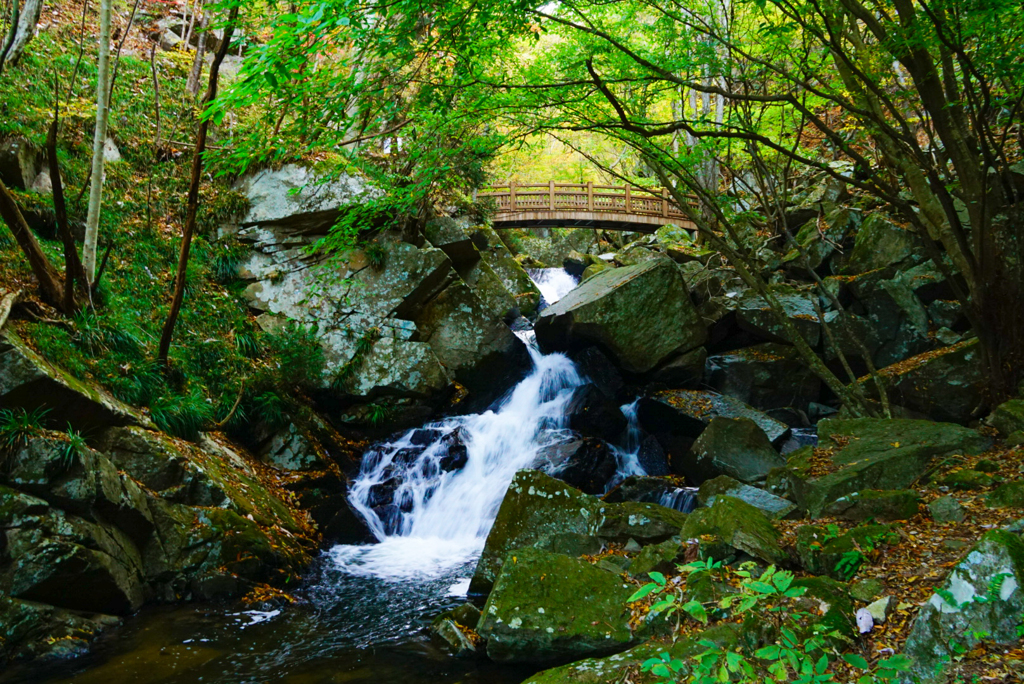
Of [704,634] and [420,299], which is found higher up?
[420,299]

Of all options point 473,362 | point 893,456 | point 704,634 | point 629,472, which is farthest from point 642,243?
point 704,634

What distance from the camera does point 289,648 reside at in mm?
4602

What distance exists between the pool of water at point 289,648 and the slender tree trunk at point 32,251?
146 inches

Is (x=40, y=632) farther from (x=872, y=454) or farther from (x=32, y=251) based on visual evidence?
(x=872, y=454)

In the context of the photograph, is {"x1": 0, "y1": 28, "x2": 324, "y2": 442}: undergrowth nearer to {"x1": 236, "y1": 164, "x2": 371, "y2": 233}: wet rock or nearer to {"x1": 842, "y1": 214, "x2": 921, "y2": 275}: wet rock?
{"x1": 236, "y1": 164, "x2": 371, "y2": 233}: wet rock

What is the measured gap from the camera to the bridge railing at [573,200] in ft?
55.9

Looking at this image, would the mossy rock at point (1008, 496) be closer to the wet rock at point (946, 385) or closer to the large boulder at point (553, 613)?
the large boulder at point (553, 613)

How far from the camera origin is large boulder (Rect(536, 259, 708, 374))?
10.1m

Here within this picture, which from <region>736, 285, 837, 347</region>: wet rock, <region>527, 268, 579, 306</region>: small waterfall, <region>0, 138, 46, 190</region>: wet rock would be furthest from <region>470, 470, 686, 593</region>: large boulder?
<region>527, 268, 579, 306</region>: small waterfall

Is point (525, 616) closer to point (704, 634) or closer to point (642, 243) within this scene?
point (704, 634)

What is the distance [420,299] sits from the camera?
35.4 feet

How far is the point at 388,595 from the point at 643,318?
6.16 meters

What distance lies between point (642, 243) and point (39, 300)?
1564cm

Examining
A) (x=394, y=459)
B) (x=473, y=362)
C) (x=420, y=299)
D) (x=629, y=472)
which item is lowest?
(x=629, y=472)
